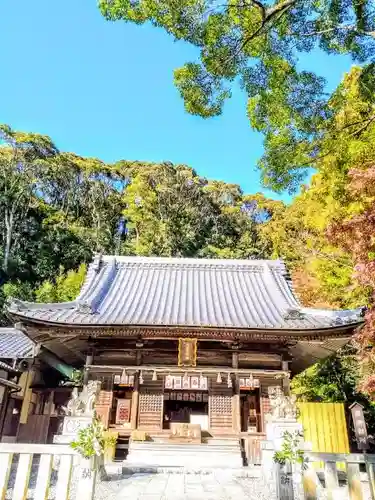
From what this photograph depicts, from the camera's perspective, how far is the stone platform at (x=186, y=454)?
9.46 metres

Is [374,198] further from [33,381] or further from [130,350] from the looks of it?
[33,381]

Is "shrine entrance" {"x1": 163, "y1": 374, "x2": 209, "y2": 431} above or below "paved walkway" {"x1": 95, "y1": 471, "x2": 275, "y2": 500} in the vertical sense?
above

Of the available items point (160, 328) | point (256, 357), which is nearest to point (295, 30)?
point (160, 328)

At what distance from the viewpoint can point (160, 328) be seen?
10.0 meters

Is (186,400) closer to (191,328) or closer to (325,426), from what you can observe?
(325,426)

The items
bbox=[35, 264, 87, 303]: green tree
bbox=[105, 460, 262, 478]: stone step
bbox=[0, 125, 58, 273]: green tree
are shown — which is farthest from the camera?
bbox=[0, 125, 58, 273]: green tree

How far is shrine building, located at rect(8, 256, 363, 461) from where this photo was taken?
395 inches

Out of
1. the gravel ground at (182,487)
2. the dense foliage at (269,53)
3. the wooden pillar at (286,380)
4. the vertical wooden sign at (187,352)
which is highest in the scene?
the dense foliage at (269,53)

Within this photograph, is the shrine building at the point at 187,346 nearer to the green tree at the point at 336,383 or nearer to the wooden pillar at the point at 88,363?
the wooden pillar at the point at 88,363

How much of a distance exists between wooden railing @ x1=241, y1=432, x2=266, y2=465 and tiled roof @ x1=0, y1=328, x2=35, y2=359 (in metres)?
9.00

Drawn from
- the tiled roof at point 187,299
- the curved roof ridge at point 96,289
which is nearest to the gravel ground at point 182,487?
the tiled roof at point 187,299

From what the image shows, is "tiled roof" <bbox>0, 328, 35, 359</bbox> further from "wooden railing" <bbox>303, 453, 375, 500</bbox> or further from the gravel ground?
"wooden railing" <bbox>303, 453, 375, 500</bbox>

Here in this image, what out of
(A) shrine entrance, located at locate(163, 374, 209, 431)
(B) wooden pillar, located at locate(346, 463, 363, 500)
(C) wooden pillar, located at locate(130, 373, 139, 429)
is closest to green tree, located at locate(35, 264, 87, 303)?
(A) shrine entrance, located at locate(163, 374, 209, 431)

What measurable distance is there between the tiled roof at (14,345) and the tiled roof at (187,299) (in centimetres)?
397
